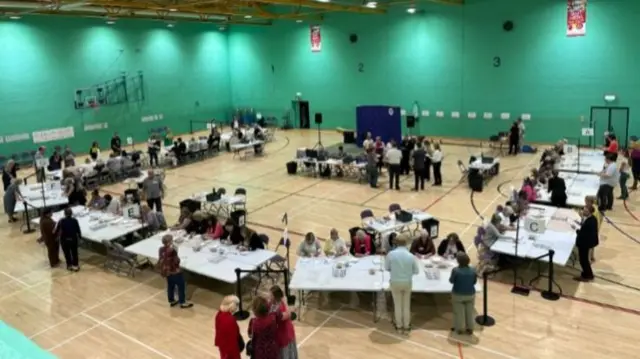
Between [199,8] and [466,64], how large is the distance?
13.0 m

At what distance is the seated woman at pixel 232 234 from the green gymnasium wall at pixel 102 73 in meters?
17.7

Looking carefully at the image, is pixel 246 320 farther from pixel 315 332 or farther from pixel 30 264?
pixel 30 264

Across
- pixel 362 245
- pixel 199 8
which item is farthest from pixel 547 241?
pixel 199 8

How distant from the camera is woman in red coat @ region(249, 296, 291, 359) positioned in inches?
224

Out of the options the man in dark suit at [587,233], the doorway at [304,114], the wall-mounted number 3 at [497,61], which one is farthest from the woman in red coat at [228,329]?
the doorway at [304,114]

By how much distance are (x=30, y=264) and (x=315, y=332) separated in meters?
7.25

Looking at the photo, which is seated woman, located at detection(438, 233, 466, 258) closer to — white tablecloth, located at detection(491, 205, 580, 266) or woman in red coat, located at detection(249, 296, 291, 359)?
white tablecloth, located at detection(491, 205, 580, 266)

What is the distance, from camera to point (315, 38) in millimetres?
29031

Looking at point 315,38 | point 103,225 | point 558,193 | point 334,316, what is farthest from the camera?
point 315,38

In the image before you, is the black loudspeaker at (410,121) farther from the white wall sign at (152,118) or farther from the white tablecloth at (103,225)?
the white tablecloth at (103,225)

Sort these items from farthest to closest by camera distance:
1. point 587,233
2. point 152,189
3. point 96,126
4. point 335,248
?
point 96,126 < point 152,189 < point 335,248 < point 587,233

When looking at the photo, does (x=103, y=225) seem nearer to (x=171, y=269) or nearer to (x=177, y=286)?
(x=177, y=286)

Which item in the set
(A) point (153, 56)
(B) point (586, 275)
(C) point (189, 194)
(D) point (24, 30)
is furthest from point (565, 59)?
(D) point (24, 30)

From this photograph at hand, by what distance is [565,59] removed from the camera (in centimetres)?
2162
